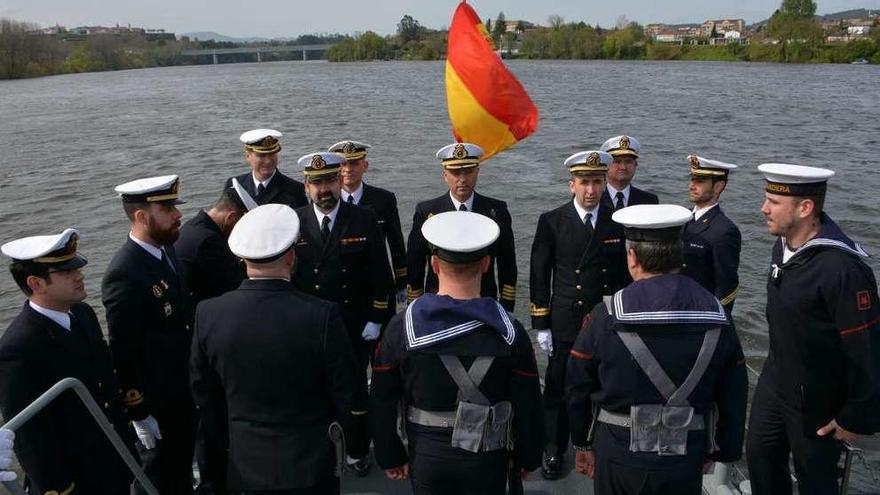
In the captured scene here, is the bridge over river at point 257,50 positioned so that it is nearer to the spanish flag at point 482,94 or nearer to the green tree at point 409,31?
the green tree at point 409,31

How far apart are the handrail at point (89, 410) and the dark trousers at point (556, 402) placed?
7.78ft

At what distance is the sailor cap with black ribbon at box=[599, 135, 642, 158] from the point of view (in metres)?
4.86

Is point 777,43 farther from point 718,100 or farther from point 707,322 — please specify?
point 707,322

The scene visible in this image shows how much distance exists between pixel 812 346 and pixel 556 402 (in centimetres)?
176

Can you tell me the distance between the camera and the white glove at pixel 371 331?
4.59 metres

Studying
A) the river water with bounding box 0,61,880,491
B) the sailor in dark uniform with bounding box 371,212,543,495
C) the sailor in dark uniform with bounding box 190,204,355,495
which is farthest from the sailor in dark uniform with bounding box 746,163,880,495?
the river water with bounding box 0,61,880,491

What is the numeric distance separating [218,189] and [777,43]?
68.2 metres

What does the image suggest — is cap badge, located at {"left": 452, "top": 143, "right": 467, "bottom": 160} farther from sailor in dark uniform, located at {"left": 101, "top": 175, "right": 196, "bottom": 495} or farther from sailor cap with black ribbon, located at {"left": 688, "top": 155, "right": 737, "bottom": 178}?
sailor in dark uniform, located at {"left": 101, "top": 175, "right": 196, "bottom": 495}

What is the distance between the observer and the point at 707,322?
254cm

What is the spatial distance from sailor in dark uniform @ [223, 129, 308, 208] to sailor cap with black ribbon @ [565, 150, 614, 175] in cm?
250

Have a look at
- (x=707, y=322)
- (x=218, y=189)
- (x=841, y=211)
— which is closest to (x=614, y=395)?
(x=707, y=322)

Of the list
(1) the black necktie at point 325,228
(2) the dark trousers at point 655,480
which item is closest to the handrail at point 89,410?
(1) the black necktie at point 325,228

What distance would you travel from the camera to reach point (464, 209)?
15.6ft

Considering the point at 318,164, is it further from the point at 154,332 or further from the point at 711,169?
the point at 711,169
